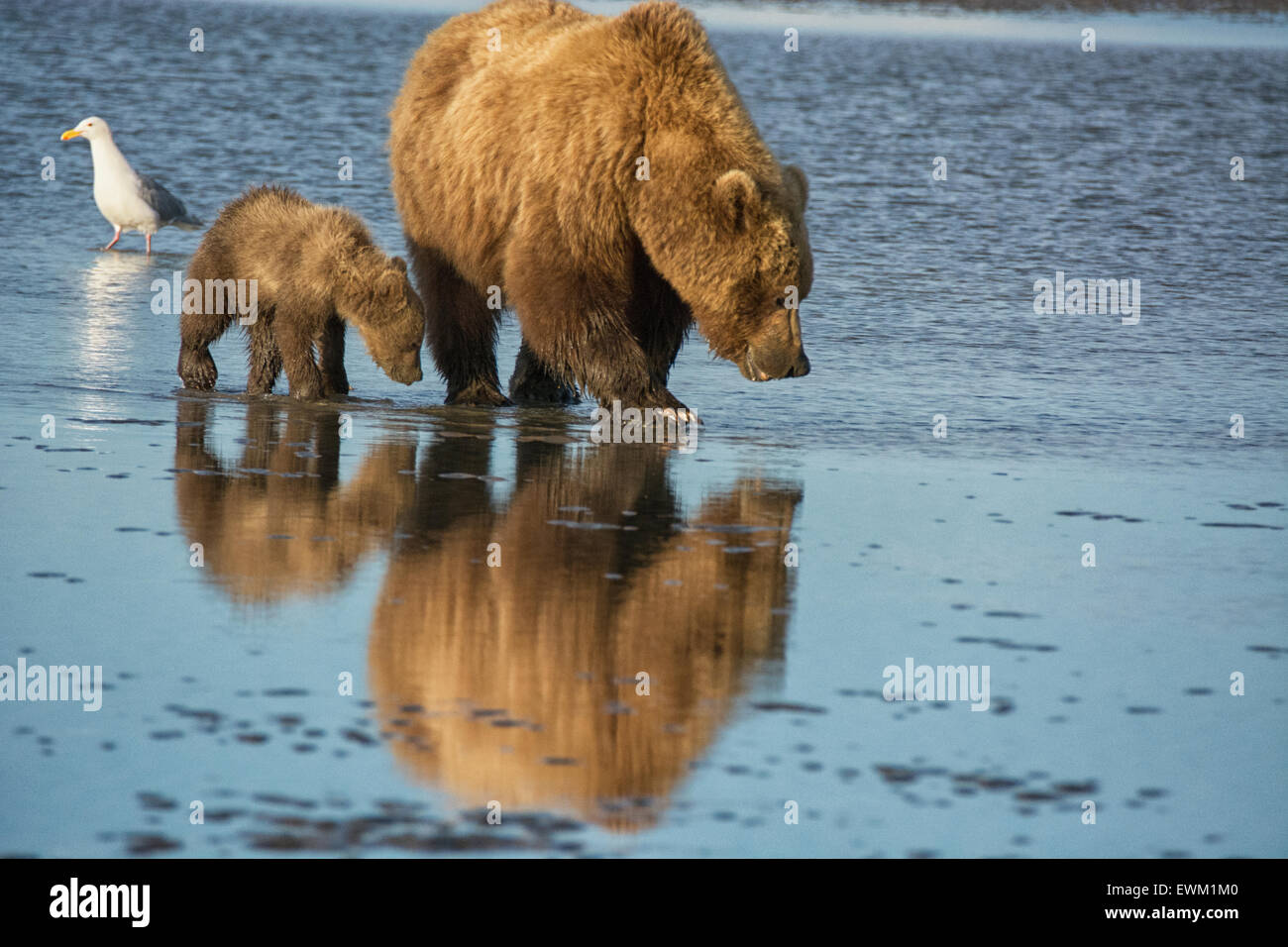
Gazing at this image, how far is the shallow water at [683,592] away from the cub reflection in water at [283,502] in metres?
0.03

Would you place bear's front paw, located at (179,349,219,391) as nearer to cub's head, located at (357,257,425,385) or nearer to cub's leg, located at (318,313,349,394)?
cub's leg, located at (318,313,349,394)

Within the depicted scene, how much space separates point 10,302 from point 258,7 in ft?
Answer: 103

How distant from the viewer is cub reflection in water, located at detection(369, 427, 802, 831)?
4816mm

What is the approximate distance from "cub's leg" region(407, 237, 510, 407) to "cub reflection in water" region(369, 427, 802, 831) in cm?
226

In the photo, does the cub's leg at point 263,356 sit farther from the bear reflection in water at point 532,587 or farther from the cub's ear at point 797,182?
the cub's ear at point 797,182

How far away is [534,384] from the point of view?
10703mm

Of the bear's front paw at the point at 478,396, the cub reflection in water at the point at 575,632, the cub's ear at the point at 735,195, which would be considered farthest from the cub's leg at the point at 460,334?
the cub reflection in water at the point at 575,632

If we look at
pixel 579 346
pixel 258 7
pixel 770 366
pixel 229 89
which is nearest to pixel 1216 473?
pixel 770 366

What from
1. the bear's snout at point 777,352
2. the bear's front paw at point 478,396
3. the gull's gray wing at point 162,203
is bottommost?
the bear's front paw at point 478,396

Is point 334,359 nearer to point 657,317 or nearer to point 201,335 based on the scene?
point 201,335

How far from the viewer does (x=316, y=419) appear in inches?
373

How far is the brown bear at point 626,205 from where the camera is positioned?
29.5 feet

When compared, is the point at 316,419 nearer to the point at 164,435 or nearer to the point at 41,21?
the point at 164,435

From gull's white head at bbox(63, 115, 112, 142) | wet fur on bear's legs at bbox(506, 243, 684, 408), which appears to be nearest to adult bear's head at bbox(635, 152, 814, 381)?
wet fur on bear's legs at bbox(506, 243, 684, 408)
